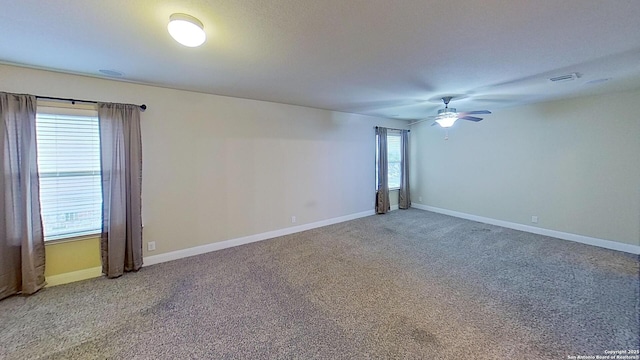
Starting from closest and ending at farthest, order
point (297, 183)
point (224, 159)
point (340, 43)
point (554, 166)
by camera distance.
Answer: point (340, 43), point (224, 159), point (554, 166), point (297, 183)

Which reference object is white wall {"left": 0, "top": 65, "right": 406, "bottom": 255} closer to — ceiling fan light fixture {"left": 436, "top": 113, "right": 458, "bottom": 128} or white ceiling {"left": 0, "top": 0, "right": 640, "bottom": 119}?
white ceiling {"left": 0, "top": 0, "right": 640, "bottom": 119}

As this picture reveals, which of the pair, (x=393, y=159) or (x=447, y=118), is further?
(x=393, y=159)

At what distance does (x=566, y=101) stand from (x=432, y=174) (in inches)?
112

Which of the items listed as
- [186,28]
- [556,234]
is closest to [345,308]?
[186,28]

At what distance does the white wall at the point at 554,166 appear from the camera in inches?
153

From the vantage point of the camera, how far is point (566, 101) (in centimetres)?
437

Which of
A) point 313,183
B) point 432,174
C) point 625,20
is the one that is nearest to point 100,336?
point 313,183

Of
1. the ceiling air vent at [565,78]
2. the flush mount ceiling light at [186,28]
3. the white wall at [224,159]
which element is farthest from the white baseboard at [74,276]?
the ceiling air vent at [565,78]

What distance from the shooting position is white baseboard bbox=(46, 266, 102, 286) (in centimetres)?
294

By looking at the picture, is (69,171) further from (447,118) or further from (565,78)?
(565,78)

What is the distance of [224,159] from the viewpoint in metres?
4.07

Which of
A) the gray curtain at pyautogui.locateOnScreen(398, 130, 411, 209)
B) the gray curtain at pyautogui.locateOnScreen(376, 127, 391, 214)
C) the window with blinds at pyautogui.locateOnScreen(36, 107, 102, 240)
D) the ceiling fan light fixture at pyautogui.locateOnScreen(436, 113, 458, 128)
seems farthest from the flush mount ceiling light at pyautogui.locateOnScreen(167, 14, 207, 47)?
the gray curtain at pyautogui.locateOnScreen(398, 130, 411, 209)

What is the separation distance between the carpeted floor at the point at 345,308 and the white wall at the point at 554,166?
0.77 m

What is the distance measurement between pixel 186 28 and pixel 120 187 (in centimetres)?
242
